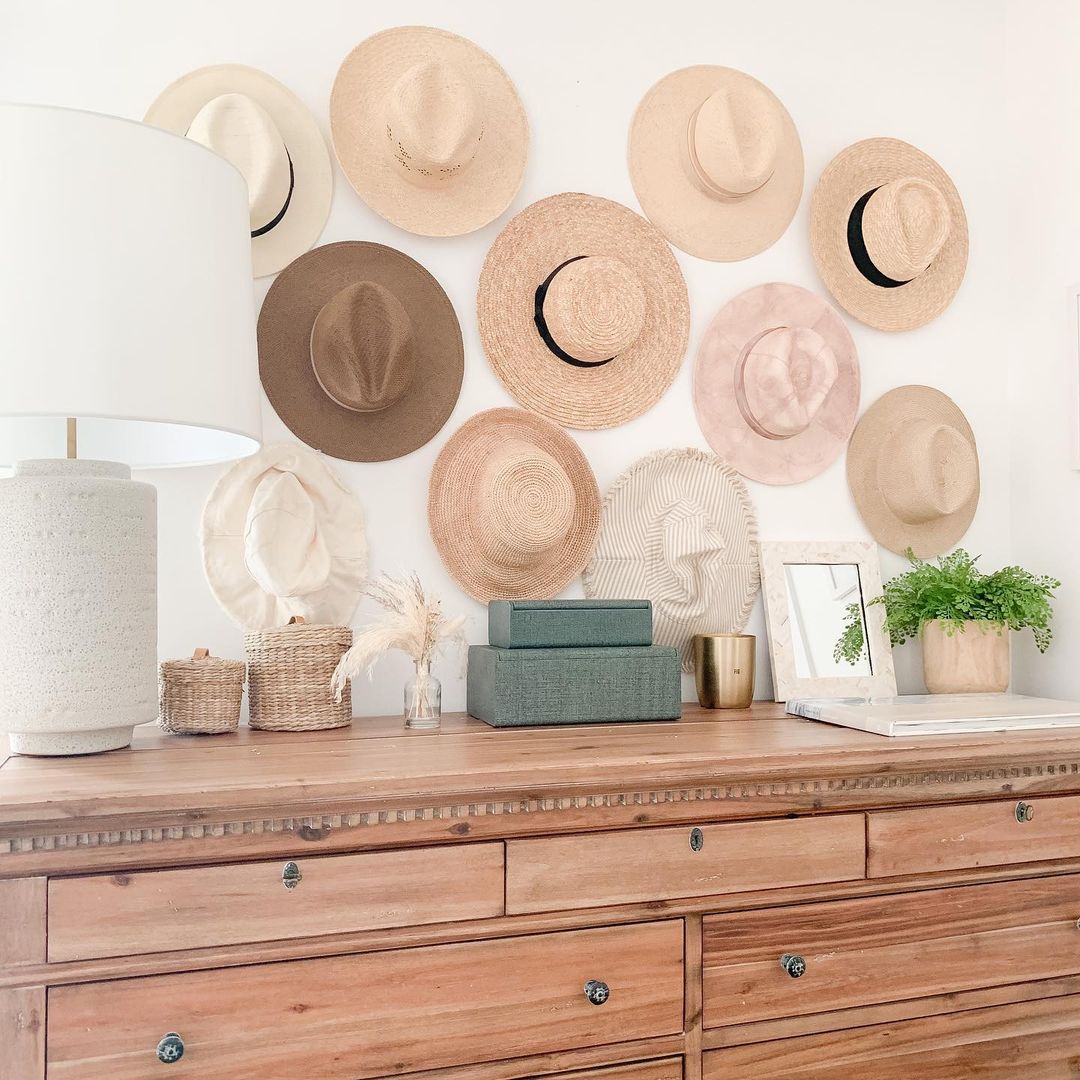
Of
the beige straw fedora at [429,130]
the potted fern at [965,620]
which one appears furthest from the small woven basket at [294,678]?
the potted fern at [965,620]

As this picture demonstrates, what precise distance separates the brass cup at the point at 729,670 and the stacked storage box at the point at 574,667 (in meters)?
0.21

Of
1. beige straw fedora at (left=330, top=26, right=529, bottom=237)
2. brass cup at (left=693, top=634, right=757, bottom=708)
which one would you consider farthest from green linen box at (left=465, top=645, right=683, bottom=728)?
beige straw fedora at (left=330, top=26, right=529, bottom=237)

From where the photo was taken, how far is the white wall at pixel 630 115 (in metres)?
1.88

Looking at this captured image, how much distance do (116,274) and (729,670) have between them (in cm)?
135

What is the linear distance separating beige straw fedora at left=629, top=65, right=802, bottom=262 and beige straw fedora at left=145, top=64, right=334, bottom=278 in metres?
0.70

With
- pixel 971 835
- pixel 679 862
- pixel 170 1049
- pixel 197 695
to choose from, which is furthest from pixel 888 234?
pixel 170 1049

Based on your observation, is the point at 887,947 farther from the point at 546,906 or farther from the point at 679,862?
the point at 546,906

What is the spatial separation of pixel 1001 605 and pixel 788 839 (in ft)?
2.94

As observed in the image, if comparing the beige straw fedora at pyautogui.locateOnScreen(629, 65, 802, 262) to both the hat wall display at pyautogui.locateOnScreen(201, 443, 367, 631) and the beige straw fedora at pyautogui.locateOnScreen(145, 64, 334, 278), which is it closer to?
the beige straw fedora at pyautogui.locateOnScreen(145, 64, 334, 278)

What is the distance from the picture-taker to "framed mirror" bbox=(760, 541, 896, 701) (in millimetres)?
2199

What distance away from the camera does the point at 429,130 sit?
6.21 feet

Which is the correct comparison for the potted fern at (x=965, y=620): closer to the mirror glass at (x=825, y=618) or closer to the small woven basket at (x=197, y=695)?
the mirror glass at (x=825, y=618)

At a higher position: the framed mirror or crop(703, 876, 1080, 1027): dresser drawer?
the framed mirror

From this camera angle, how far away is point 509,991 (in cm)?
143
